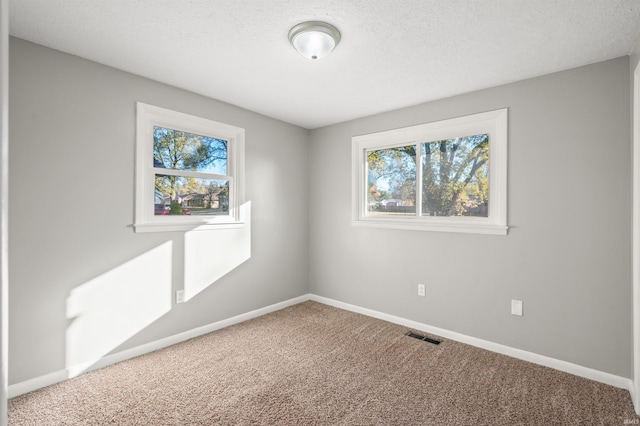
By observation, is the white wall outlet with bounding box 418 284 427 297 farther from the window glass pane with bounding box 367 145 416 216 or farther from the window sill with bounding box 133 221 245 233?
the window sill with bounding box 133 221 245 233

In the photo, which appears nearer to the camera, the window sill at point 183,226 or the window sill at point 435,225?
the window sill at point 183,226

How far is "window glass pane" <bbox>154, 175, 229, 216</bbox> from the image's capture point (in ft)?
9.81

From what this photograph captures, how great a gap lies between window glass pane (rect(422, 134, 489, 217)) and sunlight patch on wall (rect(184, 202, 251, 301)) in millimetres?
2064

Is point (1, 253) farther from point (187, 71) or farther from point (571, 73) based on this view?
point (571, 73)

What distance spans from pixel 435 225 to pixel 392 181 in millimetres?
769

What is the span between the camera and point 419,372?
8.22 feet

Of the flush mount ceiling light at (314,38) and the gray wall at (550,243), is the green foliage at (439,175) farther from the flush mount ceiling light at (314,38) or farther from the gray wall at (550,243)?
the flush mount ceiling light at (314,38)

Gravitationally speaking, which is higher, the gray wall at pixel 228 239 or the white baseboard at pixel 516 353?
the gray wall at pixel 228 239

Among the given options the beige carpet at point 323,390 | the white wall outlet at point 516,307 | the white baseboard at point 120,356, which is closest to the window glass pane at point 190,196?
the white baseboard at point 120,356

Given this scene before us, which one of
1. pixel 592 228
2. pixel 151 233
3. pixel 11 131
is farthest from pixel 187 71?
pixel 592 228

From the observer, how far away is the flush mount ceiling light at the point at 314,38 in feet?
6.48

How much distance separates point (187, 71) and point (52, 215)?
1513 mm

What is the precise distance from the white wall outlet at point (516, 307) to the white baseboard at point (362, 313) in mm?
318

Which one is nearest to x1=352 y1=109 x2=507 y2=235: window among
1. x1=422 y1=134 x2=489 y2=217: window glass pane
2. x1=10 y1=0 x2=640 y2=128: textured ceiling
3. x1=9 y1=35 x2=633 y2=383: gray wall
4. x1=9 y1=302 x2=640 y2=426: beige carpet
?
x1=422 y1=134 x2=489 y2=217: window glass pane
